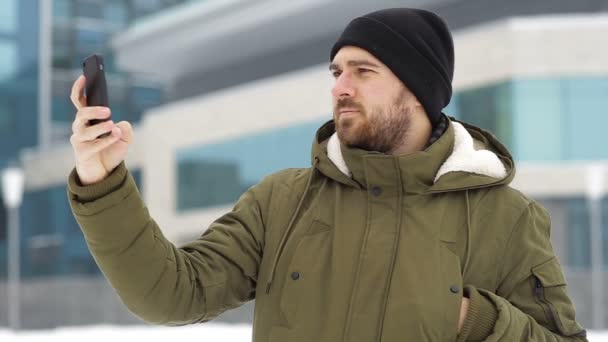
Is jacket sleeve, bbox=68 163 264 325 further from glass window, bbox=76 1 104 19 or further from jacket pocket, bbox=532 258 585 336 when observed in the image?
glass window, bbox=76 1 104 19

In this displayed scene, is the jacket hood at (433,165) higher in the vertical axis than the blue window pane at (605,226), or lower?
higher

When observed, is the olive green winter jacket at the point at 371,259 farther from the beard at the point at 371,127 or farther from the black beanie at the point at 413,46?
the black beanie at the point at 413,46

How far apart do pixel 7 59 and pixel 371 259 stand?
1782 inches

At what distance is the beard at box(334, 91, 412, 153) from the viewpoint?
8.53 feet

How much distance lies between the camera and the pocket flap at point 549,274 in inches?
97.6

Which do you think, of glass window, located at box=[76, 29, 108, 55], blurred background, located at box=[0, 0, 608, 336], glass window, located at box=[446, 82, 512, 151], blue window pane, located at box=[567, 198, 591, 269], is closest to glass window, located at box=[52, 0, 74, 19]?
blurred background, located at box=[0, 0, 608, 336]

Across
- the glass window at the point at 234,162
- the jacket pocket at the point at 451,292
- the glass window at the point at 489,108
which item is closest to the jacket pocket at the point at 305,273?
the jacket pocket at the point at 451,292

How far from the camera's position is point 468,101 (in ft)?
86.3

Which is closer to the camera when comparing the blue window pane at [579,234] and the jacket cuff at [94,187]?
the jacket cuff at [94,187]

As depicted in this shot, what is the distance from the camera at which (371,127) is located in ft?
8.56

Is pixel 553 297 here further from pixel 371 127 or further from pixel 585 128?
pixel 585 128

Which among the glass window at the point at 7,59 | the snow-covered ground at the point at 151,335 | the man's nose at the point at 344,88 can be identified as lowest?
the snow-covered ground at the point at 151,335

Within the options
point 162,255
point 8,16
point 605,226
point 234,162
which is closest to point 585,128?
point 605,226

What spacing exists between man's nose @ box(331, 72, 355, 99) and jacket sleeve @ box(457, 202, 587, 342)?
0.51 m
